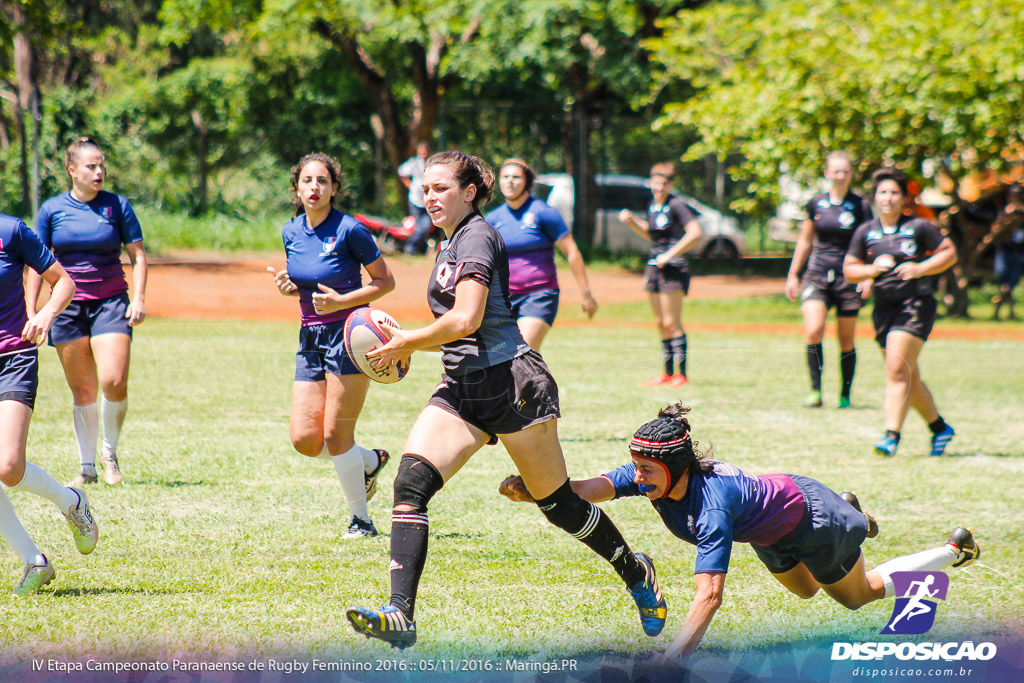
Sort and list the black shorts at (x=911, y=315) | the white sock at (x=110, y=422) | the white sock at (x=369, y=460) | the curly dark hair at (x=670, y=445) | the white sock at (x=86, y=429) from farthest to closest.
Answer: the black shorts at (x=911, y=315), the white sock at (x=110, y=422), the white sock at (x=86, y=429), the white sock at (x=369, y=460), the curly dark hair at (x=670, y=445)

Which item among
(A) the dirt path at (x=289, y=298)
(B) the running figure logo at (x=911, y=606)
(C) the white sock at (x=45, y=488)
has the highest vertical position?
(C) the white sock at (x=45, y=488)

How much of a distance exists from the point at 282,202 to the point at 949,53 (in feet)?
64.8

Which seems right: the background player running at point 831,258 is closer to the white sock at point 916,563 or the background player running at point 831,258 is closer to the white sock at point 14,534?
the white sock at point 916,563

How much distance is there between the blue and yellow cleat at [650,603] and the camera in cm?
418

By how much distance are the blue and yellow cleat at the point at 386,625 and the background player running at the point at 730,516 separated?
28.1 inches

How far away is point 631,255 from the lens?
2641cm

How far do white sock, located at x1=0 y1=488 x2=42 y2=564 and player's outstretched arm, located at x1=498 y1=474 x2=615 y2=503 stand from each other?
2.12 m

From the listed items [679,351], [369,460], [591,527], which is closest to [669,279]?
[679,351]

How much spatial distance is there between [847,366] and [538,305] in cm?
388

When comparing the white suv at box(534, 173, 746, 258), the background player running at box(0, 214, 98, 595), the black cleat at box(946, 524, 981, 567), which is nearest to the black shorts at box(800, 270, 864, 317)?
the black cleat at box(946, 524, 981, 567)

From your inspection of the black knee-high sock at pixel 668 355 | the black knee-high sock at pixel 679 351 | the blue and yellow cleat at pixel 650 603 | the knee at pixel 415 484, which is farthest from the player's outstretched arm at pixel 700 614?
the black knee-high sock at pixel 668 355

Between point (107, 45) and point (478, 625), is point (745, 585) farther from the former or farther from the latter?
point (107, 45)

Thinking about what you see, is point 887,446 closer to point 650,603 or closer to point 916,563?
point 916,563

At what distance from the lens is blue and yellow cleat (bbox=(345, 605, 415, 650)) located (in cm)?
357
